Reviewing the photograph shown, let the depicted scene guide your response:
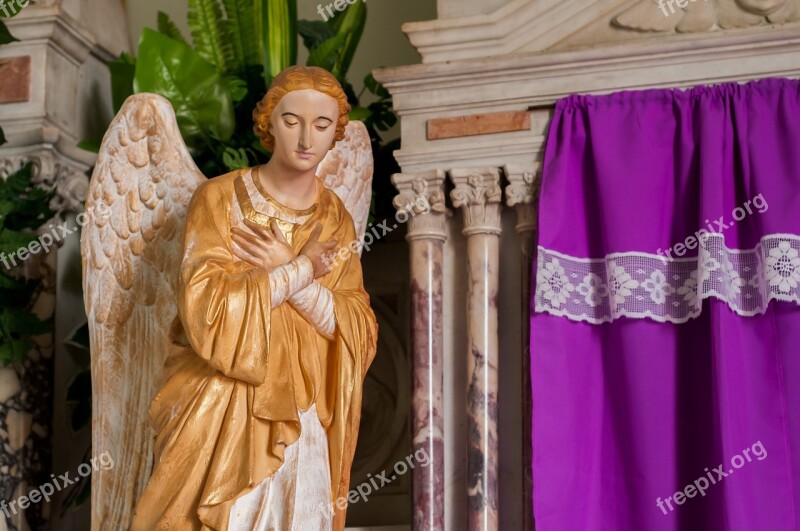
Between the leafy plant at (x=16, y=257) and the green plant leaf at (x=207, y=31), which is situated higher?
the green plant leaf at (x=207, y=31)

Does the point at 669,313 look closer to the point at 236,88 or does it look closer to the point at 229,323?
the point at 229,323

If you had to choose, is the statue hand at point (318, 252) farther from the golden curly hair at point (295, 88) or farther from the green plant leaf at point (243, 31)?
the green plant leaf at point (243, 31)

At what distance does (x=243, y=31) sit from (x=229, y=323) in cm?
207

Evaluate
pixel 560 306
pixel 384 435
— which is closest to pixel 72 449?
pixel 384 435

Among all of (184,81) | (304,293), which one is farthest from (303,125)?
(184,81)

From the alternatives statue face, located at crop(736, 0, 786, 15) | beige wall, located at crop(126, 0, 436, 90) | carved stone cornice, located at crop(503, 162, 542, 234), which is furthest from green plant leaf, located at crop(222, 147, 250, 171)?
statue face, located at crop(736, 0, 786, 15)

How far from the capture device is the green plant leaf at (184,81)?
16.6ft

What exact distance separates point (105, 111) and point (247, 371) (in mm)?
2309

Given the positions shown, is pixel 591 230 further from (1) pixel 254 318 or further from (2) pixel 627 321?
(1) pixel 254 318

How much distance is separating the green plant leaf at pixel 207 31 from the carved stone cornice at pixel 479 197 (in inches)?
51.3

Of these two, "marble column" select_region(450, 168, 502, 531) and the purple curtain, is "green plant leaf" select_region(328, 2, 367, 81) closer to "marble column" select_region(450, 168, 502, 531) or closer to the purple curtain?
"marble column" select_region(450, 168, 502, 531)

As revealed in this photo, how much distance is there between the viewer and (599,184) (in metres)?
4.53

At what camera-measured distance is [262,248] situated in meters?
3.95

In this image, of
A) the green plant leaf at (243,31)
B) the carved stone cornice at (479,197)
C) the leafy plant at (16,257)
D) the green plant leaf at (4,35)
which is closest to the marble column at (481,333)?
the carved stone cornice at (479,197)
